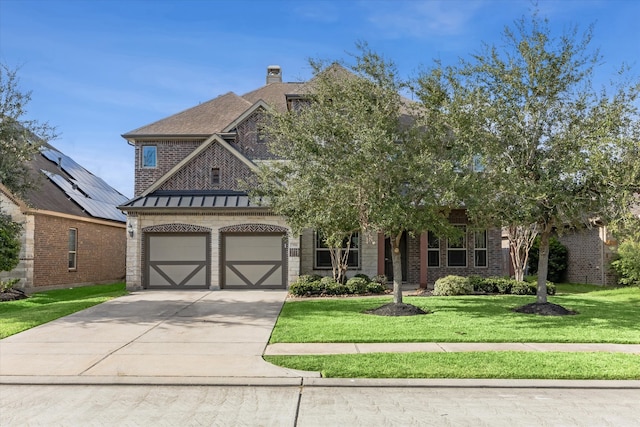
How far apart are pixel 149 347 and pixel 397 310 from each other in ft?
21.3

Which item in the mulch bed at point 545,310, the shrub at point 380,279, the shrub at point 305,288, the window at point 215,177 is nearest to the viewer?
the mulch bed at point 545,310

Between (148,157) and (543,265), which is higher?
(148,157)

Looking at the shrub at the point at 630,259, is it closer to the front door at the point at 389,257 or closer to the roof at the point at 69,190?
the front door at the point at 389,257

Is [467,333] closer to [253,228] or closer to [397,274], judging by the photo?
[397,274]

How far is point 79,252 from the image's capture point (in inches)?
945

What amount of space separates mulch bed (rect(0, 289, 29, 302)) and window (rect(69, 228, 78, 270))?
503cm

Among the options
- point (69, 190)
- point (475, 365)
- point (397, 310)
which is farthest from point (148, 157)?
point (475, 365)

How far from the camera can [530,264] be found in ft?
89.6

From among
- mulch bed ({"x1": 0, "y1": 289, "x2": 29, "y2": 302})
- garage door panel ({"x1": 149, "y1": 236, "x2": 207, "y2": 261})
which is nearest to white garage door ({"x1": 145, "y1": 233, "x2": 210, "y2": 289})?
garage door panel ({"x1": 149, "y1": 236, "x2": 207, "y2": 261})

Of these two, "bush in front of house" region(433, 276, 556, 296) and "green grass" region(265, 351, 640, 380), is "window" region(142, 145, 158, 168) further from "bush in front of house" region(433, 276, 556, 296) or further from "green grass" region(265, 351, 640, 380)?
"green grass" region(265, 351, 640, 380)

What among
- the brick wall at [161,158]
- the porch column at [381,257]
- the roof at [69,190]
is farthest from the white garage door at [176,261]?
the porch column at [381,257]

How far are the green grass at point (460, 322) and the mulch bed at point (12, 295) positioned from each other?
363 inches

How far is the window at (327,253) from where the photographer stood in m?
21.5

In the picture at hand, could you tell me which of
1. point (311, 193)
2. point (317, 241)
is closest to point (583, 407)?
point (311, 193)
